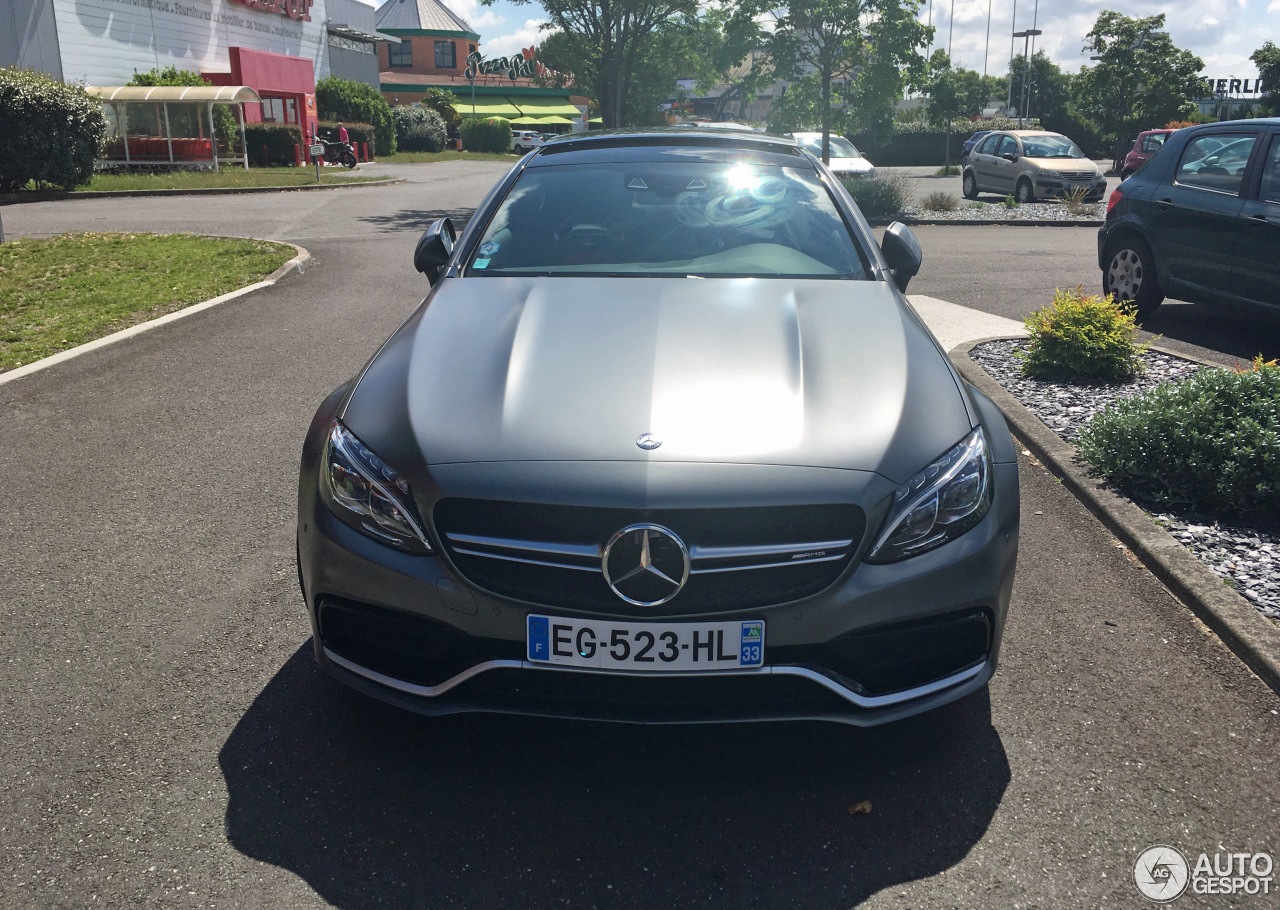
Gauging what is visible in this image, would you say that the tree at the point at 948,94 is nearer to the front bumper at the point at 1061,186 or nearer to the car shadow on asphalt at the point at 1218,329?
the front bumper at the point at 1061,186

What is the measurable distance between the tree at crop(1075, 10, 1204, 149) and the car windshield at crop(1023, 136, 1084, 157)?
82.3 ft

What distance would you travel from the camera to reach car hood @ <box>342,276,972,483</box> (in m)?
2.71

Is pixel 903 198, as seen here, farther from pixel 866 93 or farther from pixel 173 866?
pixel 173 866

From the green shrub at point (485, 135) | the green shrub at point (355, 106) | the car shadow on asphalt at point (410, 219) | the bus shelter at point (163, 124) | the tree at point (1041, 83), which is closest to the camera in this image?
the car shadow on asphalt at point (410, 219)

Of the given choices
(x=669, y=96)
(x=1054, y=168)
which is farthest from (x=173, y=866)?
(x=669, y=96)

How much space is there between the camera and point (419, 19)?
9125 centimetres

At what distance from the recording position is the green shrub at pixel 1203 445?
468cm

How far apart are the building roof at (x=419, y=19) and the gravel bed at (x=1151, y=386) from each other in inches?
3512

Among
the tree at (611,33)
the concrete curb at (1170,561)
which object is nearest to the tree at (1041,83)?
the tree at (611,33)

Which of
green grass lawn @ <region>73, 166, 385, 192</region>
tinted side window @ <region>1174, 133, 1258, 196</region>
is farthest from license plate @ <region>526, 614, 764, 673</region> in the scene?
green grass lawn @ <region>73, 166, 385, 192</region>

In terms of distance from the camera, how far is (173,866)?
2.51 m

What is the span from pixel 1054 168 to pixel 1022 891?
77.1 feet

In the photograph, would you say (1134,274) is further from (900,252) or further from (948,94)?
(948,94)
